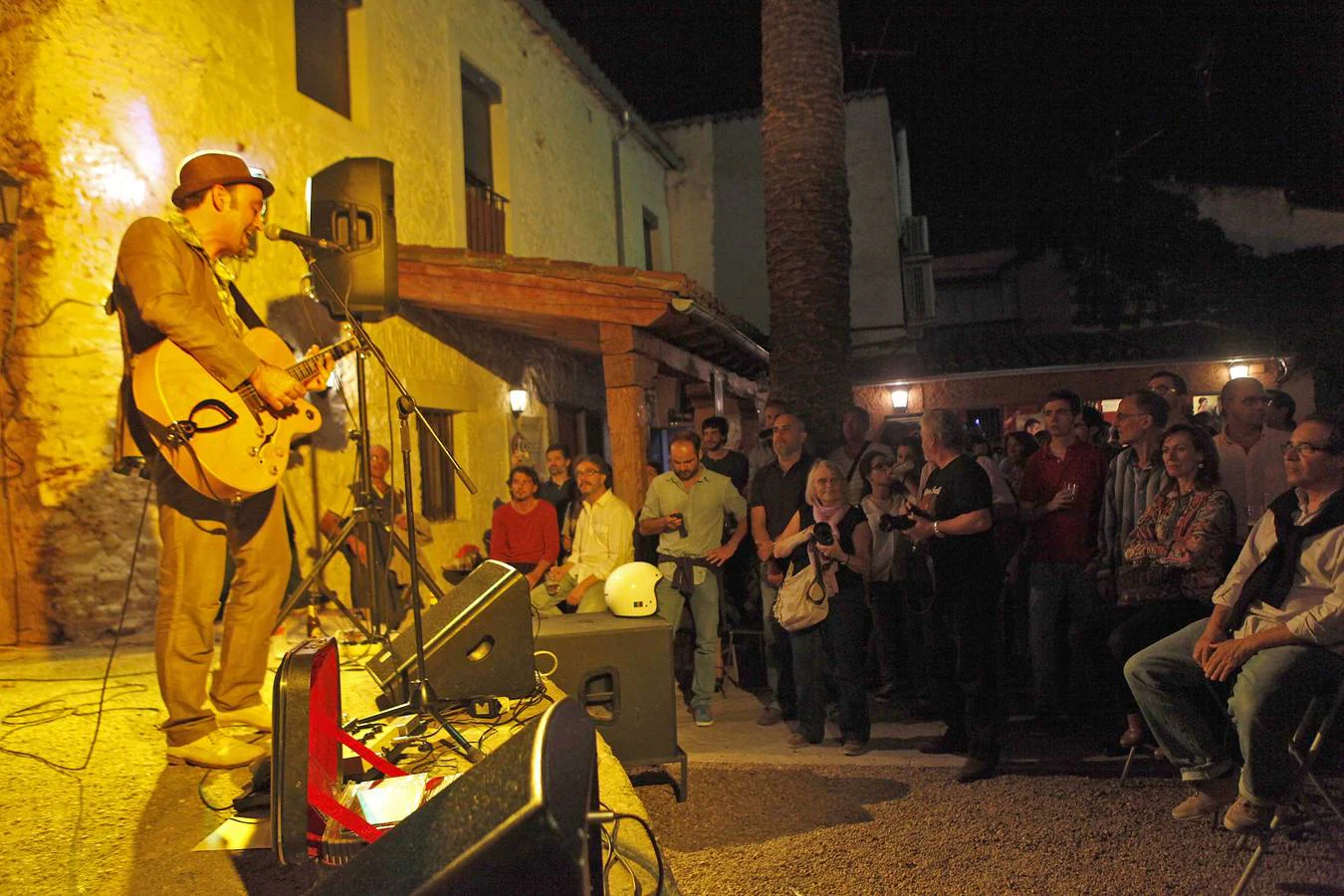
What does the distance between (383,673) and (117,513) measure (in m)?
3.46

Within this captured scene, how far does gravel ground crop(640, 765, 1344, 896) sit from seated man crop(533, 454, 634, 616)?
188 centimetres

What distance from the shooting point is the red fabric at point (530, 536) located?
23.9 ft

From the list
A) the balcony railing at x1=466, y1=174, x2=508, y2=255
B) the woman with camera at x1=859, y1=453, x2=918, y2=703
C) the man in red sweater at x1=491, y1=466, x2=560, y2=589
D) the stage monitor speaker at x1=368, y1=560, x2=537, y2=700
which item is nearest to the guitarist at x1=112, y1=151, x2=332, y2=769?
the stage monitor speaker at x1=368, y1=560, x2=537, y2=700

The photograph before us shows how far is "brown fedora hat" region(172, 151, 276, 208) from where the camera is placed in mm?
3441

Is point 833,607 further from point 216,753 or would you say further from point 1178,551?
point 216,753

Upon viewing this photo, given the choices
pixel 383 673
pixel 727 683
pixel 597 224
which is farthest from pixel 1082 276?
pixel 383 673

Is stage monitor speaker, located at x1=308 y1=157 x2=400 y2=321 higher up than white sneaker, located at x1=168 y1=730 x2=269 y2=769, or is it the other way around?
stage monitor speaker, located at x1=308 y1=157 x2=400 y2=321

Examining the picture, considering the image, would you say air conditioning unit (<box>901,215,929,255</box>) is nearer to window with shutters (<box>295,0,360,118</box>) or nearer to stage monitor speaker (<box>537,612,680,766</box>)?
window with shutters (<box>295,0,360,118</box>)

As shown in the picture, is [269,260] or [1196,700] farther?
[269,260]

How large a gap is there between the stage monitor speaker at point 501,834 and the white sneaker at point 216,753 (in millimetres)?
2274

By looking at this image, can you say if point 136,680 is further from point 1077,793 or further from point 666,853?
point 1077,793

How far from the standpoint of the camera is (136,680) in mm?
4766

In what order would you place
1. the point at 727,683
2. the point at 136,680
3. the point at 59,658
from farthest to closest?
the point at 727,683 < the point at 59,658 < the point at 136,680

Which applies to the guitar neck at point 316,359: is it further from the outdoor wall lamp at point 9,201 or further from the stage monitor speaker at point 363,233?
the outdoor wall lamp at point 9,201
